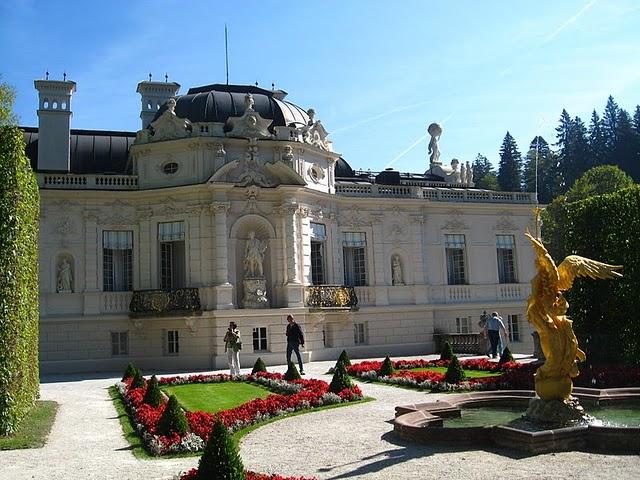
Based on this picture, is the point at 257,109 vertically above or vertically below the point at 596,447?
above

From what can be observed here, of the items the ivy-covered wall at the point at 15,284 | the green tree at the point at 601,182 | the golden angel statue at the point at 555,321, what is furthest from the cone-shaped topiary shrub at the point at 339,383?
the green tree at the point at 601,182

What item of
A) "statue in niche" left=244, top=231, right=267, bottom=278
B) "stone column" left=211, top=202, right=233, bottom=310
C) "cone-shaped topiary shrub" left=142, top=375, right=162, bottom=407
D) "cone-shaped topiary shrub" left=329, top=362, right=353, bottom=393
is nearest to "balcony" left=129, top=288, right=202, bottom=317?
"stone column" left=211, top=202, right=233, bottom=310

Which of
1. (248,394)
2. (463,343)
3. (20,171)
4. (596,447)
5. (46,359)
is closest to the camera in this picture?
(596,447)

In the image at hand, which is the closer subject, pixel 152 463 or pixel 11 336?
pixel 152 463

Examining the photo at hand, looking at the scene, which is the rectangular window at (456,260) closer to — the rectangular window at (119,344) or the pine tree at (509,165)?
the rectangular window at (119,344)

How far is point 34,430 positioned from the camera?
45.3ft

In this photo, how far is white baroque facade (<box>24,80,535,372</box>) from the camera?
2911 cm

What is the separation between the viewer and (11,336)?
14531 millimetres

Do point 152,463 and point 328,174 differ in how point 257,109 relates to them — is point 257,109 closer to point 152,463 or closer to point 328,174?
point 328,174

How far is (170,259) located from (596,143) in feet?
202

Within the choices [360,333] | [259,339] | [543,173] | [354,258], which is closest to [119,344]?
[259,339]

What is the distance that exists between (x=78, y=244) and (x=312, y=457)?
71.4 feet

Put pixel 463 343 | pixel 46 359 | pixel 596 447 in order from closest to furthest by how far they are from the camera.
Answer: pixel 596 447, pixel 46 359, pixel 463 343

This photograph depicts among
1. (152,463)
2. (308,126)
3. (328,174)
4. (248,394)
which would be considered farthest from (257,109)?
(152,463)
